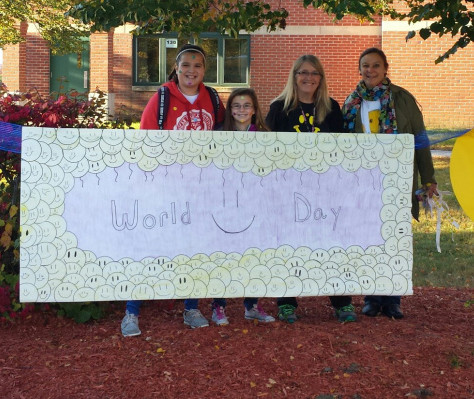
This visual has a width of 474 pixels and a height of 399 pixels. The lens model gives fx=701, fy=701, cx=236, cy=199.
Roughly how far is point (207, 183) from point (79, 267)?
848mm

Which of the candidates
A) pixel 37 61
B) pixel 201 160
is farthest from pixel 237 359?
pixel 37 61

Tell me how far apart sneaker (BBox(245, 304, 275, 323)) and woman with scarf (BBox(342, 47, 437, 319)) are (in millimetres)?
1241

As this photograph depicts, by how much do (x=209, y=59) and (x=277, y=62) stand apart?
215 cm

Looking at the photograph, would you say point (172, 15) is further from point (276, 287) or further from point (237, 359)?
point (237, 359)

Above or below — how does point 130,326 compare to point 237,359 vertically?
above

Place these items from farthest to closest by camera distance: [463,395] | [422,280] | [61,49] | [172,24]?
[61,49] → [422,280] → [172,24] → [463,395]

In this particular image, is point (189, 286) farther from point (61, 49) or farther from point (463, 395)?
point (61, 49)

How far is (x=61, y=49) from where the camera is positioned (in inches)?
588

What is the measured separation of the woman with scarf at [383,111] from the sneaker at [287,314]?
3.55 ft

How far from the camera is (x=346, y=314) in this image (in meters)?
4.76

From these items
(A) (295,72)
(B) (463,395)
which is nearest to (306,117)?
(A) (295,72)

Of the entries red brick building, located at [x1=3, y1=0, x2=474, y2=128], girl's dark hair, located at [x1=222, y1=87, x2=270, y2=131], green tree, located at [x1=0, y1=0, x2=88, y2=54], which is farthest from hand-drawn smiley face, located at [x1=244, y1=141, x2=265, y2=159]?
red brick building, located at [x1=3, y1=0, x2=474, y2=128]

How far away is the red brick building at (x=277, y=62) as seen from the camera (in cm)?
A: 1970

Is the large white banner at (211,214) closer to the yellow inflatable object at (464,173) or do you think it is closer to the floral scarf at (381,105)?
the yellow inflatable object at (464,173)
